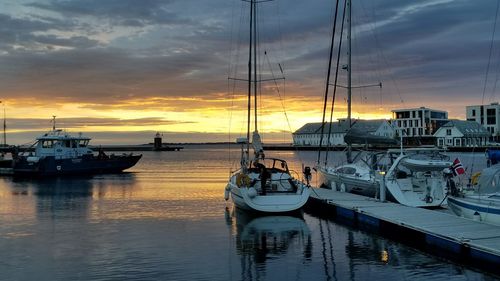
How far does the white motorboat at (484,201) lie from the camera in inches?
714

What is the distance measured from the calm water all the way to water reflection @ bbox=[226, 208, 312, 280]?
4 cm

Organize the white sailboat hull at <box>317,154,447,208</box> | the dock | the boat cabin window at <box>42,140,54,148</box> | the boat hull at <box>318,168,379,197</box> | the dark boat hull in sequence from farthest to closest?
the boat cabin window at <box>42,140,54,148</box>, the dark boat hull, the boat hull at <box>318,168,379,197</box>, the white sailboat hull at <box>317,154,447,208</box>, the dock

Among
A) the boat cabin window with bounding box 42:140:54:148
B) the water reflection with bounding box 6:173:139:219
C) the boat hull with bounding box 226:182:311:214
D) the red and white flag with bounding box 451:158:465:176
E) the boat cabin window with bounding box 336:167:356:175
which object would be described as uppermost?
the boat cabin window with bounding box 42:140:54:148

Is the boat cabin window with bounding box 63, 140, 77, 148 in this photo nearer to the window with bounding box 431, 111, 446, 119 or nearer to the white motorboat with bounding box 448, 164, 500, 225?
the white motorboat with bounding box 448, 164, 500, 225

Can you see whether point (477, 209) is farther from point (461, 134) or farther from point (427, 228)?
point (461, 134)

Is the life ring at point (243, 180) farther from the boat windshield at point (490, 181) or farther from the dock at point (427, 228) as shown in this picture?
the boat windshield at point (490, 181)

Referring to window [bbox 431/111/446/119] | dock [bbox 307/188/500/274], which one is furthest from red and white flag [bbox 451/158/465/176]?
window [bbox 431/111/446/119]

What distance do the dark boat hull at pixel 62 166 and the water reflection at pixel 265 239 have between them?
1405 inches

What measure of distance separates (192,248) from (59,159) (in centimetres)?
4299

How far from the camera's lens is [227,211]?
89.8 feet

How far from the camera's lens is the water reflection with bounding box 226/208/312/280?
15.9 metres

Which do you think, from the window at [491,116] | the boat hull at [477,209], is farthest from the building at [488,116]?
the boat hull at [477,209]

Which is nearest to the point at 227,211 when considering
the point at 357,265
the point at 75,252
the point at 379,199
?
the point at 379,199

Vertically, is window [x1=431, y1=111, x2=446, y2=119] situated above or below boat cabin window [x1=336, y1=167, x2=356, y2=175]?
above
